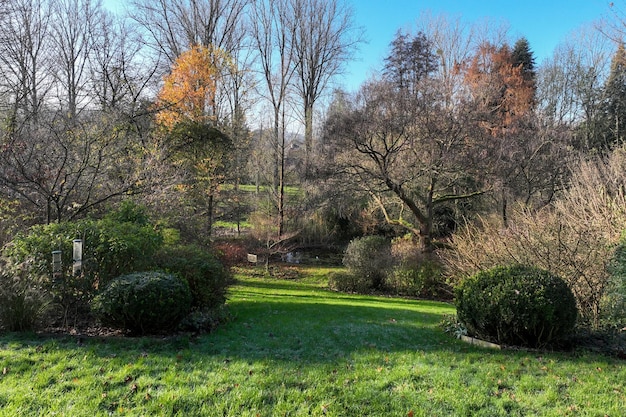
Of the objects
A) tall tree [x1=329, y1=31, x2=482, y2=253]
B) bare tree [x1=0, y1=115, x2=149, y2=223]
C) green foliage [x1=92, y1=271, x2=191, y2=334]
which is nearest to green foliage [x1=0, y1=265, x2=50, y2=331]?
green foliage [x1=92, y1=271, x2=191, y2=334]

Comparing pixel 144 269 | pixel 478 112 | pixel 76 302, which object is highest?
pixel 478 112

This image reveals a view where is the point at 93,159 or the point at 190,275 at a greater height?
the point at 93,159

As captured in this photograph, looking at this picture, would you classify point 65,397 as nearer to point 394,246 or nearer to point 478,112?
point 394,246

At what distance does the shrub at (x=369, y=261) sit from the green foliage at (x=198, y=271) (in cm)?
818

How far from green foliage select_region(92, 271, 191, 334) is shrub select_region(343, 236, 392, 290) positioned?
9.98 m

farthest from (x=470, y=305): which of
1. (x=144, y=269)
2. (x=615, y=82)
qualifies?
(x=615, y=82)

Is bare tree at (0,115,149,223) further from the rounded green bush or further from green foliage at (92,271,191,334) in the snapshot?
the rounded green bush

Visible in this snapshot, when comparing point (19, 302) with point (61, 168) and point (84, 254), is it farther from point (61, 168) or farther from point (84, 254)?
point (61, 168)

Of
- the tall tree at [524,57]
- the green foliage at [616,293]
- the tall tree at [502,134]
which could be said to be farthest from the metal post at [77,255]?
the tall tree at [524,57]

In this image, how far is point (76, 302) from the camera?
5.60 m

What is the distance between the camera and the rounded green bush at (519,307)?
4.88m

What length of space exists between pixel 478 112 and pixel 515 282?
10.2m

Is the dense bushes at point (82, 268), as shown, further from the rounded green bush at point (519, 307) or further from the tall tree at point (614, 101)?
the tall tree at point (614, 101)

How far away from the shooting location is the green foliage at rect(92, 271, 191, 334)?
16.4ft
